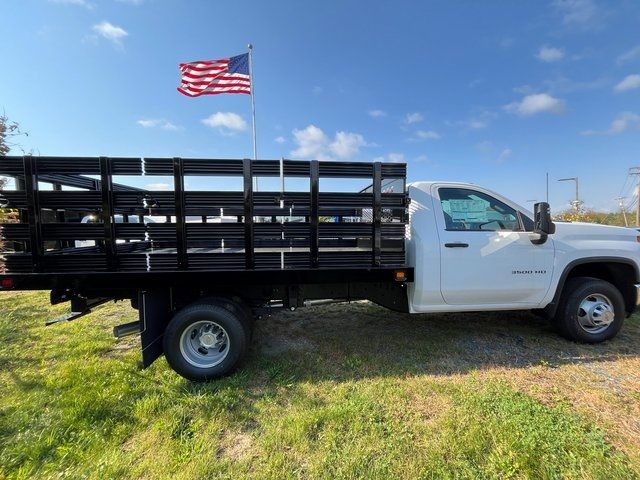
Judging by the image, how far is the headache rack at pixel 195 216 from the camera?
2855 millimetres

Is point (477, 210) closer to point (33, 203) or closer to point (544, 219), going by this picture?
point (544, 219)

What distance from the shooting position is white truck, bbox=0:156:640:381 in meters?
2.91

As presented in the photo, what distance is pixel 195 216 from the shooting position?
3.04 metres

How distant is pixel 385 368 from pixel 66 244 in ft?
13.3

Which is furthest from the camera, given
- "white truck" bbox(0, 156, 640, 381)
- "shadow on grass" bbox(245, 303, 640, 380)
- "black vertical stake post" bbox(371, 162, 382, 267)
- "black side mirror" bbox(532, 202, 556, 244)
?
"shadow on grass" bbox(245, 303, 640, 380)

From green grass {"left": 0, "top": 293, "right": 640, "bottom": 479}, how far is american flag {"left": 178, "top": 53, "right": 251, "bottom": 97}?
756 cm

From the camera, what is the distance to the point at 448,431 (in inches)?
93.5

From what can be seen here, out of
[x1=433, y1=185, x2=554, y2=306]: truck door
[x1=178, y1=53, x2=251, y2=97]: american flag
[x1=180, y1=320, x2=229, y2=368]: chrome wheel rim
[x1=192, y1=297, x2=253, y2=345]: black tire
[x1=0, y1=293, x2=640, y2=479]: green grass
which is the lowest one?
[x1=0, y1=293, x2=640, y2=479]: green grass

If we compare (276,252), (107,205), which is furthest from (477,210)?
(107,205)

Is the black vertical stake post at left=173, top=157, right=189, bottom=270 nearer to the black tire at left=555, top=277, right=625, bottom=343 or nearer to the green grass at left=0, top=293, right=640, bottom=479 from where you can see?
the green grass at left=0, top=293, right=640, bottom=479

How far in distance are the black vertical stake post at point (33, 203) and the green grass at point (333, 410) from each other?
1.49 m

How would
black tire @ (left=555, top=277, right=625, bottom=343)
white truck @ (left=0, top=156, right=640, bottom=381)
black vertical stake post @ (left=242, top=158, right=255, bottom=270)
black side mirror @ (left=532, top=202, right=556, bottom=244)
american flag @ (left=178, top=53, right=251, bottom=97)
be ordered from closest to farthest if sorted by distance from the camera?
white truck @ (left=0, top=156, right=640, bottom=381)
black vertical stake post @ (left=242, top=158, right=255, bottom=270)
black side mirror @ (left=532, top=202, right=556, bottom=244)
black tire @ (left=555, top=277, right=625, bottom=343)
american flag @ (left=178, top=53, right=251, bottom=97)

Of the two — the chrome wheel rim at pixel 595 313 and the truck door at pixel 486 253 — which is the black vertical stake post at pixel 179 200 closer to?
the truck door at pixel 486 253

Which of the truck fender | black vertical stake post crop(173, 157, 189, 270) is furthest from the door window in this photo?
black vertical stake post crop(173, 157, 189, 270)
